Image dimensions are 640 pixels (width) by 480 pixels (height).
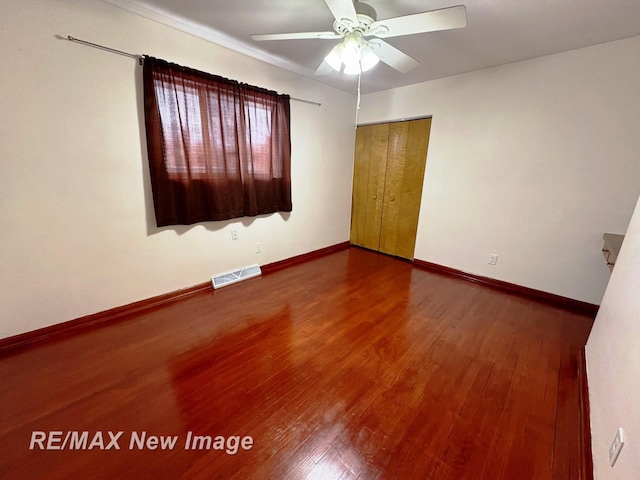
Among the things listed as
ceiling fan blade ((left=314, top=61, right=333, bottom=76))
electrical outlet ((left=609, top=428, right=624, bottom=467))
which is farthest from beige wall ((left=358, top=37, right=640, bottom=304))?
electrical outlet ((left=609, top=428, right=624, bottom=467))

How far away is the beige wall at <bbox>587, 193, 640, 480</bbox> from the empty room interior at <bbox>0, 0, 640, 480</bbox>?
0.7 inches

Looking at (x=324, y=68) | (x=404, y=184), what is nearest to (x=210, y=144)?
(x=324, y=68)

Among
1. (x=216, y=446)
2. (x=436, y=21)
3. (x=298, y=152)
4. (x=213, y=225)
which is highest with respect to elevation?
(x=436, y=21)

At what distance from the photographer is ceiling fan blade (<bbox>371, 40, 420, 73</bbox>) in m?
1.67

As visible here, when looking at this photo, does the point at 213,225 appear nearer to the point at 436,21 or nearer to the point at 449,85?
the point at 436,21

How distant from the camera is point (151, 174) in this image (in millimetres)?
2092

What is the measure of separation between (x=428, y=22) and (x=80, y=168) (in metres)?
2.39

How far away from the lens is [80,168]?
5.90 ft

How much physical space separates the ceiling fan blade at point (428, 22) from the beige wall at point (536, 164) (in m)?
1.79

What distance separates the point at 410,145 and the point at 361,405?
3.15 meters

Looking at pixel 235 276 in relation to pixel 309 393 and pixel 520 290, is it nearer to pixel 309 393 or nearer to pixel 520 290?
pixel 309 393

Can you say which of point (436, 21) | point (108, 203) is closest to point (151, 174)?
point (108, 203)

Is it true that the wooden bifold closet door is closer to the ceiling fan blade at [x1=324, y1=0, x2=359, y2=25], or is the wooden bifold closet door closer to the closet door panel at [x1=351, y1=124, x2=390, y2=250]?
the closet door panel at [x1=351, y1=124, x2=390, y2=250]

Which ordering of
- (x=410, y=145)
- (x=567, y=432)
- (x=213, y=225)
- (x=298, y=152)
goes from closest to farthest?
(x=567, y=432), (x=213, y=225), (x=298, y=152), (x=410, y=145)
